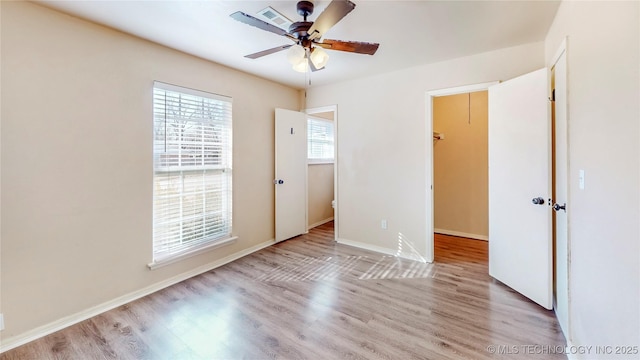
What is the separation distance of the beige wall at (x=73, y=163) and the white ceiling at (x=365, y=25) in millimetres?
223

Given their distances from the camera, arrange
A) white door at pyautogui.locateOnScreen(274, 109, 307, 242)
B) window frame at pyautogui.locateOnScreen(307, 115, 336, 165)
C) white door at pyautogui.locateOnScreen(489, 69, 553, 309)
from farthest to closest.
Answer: window frame at pyautogui.locateOnScreen(307, 115, 336, 165), white door at pyautogui.locateOnScreen(274, 109, 307, 242), white door at pyautogui.locateOnScreen(489, 69, 553, 309)

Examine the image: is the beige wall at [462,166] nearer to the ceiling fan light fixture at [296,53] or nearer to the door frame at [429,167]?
the door frame at [429,167]

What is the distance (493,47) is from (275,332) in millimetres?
3314

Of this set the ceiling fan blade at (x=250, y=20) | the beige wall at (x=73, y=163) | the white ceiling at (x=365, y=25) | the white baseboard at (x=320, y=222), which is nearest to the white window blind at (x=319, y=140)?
the white baseboard at (x=320, y=222)

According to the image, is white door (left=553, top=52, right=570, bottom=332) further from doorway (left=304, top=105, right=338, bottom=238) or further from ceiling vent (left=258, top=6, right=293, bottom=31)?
doorway (left=304, top=105, right=338, bottom=238)

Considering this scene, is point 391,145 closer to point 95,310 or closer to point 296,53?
point 296,53

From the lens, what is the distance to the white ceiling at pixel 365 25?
1.94 meters

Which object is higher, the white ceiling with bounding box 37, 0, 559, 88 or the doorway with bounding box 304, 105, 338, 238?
the white ceiling with bounding box 37, 0, 559, 88

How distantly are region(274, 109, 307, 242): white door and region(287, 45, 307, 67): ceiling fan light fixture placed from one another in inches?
80.1

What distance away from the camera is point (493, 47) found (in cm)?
268

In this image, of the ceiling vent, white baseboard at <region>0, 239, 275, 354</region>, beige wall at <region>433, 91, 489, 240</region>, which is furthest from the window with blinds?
beige wall at <region>433, 91, 489, 240</region>

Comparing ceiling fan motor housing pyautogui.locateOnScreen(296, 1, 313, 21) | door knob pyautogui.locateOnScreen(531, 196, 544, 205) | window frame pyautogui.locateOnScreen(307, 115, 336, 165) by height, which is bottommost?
door knob pyautogui.locateOnScreen(531, 196, 544, 205)

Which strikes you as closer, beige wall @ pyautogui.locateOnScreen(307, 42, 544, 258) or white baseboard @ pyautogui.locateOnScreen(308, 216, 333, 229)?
beige wall @ pyautogui.locateOnScreen(307, 42, 544, 258)

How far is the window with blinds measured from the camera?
8.64 ft
